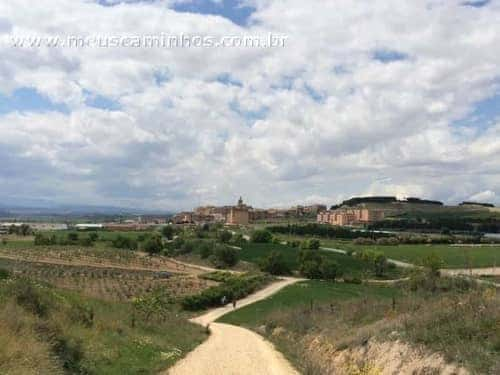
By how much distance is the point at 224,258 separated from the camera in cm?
11200

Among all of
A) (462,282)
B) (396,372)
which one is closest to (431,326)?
(396,372)

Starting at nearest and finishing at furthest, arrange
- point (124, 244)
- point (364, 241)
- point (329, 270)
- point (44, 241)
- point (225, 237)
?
point (329, 270)
point (44, 241)
point (124, 244)
point (225, 237)
point (364, 241)

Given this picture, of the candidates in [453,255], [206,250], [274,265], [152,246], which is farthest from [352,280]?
[152,246]

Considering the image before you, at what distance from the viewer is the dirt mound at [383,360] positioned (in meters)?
14.2

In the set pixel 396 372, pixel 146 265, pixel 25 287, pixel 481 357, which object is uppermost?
pixel 25 287

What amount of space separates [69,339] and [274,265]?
8890 cm

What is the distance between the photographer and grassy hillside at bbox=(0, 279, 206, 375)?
11984 millimetres

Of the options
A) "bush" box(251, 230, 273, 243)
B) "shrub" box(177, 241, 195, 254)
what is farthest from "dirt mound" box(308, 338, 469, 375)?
"bush" box(251, 230, 273, 243)

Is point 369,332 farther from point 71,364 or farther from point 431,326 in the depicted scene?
point 71,364

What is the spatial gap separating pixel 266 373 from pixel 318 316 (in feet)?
42.3

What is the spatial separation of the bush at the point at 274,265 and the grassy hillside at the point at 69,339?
77079mm

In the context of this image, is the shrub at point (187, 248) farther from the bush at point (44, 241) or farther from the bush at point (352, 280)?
the bush at point (352, 280)

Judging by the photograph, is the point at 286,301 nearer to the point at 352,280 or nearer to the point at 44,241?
the point at 352,280

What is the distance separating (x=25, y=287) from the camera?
56.1 ft
